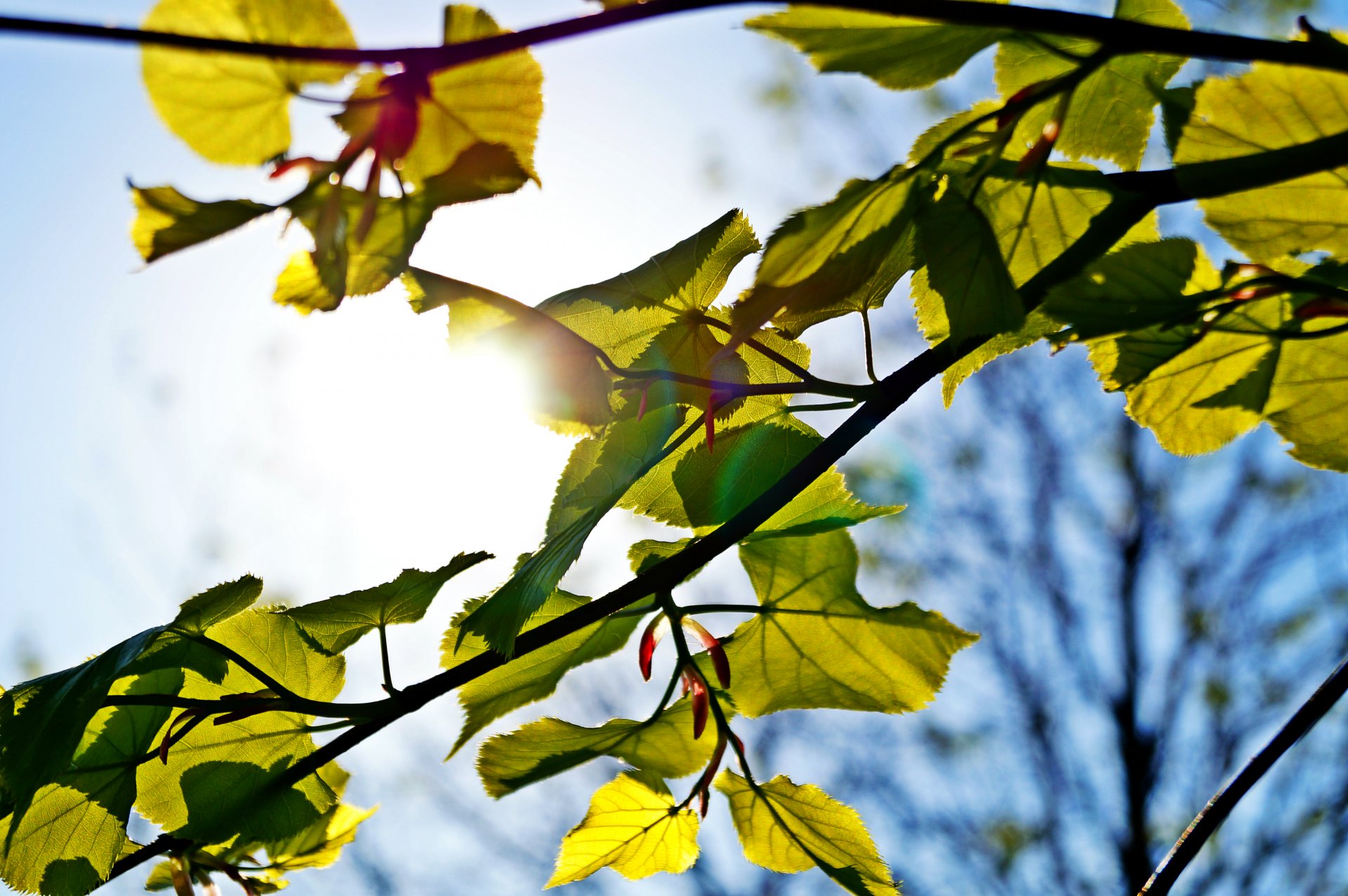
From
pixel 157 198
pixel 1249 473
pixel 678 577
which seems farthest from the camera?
pixel 1249 473

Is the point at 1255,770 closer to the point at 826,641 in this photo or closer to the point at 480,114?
the point at 826,641

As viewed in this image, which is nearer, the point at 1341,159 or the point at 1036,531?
the point at 1341,159

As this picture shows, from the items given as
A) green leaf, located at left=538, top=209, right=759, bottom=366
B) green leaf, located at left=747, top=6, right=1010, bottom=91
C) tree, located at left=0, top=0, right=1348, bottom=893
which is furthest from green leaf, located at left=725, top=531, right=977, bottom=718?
green leaf, located at left=747, top=6, right=1010, bottom=91

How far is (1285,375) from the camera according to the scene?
401 millimetres

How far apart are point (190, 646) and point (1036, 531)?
16.4 ft

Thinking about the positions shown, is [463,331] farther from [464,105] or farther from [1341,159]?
[1341,159]

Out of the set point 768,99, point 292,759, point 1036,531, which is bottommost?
point 292,759

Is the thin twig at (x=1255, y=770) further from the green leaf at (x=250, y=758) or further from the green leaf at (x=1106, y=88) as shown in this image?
the green leaf at (x=250, y=758)

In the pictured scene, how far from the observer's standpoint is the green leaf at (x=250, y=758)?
413 millimetres

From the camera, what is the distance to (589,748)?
17.3 inches

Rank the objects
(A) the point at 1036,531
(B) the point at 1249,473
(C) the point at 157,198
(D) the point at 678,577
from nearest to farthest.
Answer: (C) the point at 157,198 → (D) the point at 678,577 → (B) the point at 1249,473 → (A) the point at 1036,531

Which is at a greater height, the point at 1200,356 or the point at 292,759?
the point at 1200,356

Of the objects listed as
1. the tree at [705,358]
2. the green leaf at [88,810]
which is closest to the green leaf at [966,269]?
the tree at [705,358]

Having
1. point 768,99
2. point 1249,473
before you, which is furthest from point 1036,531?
point 768,99
